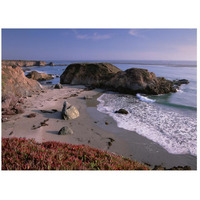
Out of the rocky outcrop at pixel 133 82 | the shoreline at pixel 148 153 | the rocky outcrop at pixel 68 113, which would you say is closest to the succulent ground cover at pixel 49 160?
→ the shoreline at pixel 148 153

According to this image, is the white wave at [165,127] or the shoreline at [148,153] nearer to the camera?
the shoreline at [148,153]

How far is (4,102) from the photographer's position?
30.9ft

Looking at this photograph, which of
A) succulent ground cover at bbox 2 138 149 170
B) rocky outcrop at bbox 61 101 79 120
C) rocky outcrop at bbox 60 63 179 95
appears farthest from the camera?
rocky outcrop at bbox 60 63 179 95

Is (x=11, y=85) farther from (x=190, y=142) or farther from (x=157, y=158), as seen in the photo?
(x=190, y=142)

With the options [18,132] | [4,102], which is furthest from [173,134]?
[4,102]

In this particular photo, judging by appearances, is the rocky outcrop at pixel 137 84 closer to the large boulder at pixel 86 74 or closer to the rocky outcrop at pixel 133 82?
the rocky outcrop at pixel 133 82

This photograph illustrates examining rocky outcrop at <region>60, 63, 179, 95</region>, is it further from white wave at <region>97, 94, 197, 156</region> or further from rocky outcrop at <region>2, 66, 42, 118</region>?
rocky outcrop at <region>2, 66, 42, 118</region>

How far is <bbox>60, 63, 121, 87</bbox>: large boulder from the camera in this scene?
25652 millimetres

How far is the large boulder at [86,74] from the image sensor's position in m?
25.7

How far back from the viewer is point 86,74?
1057 inches

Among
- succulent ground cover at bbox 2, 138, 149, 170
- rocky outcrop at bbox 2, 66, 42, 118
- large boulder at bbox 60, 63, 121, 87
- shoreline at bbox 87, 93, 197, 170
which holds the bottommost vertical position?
shoreline at bbox 87, 93, 197, 170

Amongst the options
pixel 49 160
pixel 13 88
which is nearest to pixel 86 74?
pixel 13 88

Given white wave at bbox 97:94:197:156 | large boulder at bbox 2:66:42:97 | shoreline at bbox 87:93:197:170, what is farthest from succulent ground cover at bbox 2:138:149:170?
large boulder at bbox 2:66:42:97

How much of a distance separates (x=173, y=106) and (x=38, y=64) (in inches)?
4604
